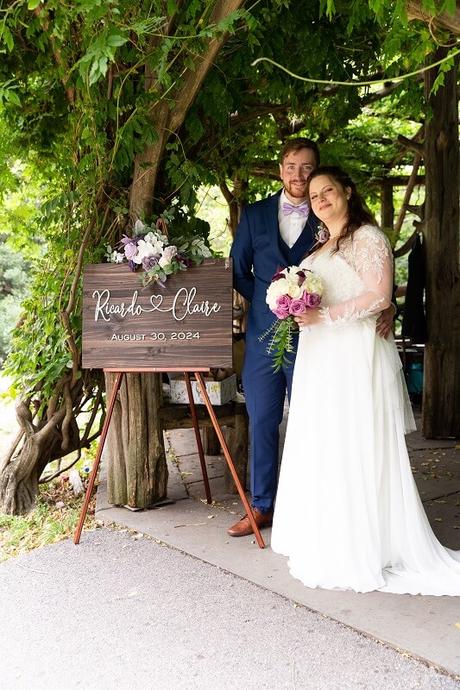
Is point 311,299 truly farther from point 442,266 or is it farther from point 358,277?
point 442,266

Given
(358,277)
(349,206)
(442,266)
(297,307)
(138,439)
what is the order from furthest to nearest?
(442,266), (138,439), (349,206), (358,277), (297,307)

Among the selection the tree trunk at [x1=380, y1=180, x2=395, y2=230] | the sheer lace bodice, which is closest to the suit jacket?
the sheer lace bodice

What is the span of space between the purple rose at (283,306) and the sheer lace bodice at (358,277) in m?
0.19

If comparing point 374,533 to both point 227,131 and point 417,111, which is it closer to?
point 227,131

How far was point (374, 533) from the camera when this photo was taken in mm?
3227

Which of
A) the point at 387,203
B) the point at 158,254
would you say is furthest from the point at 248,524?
the point at 387,203

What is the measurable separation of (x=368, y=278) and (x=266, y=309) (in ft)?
2.49

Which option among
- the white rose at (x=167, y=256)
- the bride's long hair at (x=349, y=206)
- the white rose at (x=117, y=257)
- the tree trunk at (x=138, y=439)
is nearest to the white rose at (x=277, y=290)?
the bride's long hair at (x=349, y=206)

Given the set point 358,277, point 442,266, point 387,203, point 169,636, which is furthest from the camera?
point 387,203

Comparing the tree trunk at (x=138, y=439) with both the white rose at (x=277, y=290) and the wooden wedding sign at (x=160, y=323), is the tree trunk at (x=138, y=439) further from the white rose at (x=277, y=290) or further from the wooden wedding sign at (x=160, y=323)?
the white rose at (x=277, y=290)

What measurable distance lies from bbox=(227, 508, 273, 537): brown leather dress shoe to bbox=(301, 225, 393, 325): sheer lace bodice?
1.29 metres

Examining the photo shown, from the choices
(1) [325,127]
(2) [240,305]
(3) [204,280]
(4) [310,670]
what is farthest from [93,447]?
(4) [310,670]

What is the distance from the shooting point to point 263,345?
3.84 metres

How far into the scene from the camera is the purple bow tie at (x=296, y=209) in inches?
→ 149
